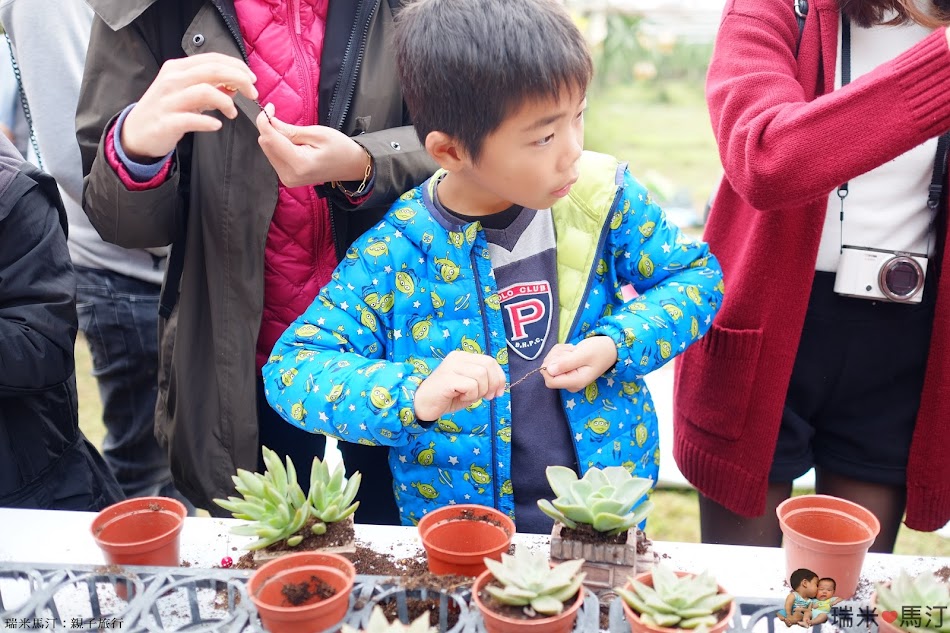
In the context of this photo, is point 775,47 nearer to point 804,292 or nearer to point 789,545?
point 804,292

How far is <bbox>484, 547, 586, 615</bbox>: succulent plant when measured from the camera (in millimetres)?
1088

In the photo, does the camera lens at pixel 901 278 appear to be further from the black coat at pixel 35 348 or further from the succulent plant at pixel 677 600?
the black coat at pixel 35 348

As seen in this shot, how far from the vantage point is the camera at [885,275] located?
161 centimetres

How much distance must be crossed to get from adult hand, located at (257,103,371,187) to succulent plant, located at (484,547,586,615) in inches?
29.5

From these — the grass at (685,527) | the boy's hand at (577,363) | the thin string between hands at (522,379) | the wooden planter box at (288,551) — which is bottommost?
the grass at (685,527)

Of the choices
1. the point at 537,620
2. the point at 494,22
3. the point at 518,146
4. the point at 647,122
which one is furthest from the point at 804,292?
the point at 647,122

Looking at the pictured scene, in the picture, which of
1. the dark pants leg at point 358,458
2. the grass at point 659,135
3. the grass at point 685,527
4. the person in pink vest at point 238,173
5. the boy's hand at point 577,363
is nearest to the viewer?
the boy's hand at point 577,363

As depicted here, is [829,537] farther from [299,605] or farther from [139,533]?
[139,533]

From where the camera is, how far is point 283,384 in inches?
58.2

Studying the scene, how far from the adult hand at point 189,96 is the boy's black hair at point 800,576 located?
3.70 ft

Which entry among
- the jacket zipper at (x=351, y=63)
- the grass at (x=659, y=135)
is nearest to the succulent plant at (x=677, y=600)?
the jacket zipper at (x=351, y=63)

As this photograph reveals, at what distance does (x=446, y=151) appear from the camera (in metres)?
1.53

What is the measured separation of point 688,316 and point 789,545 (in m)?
0.46

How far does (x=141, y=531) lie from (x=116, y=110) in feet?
2.60
